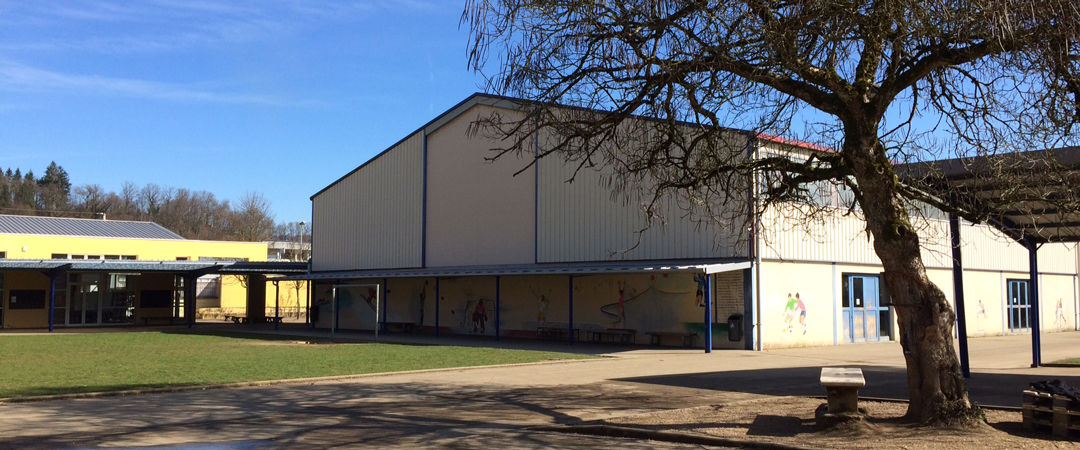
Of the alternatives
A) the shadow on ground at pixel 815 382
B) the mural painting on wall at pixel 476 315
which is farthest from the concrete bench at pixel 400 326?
the shadow on ground at pixel 815 382

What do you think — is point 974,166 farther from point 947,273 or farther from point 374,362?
point 947,273

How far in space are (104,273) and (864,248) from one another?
106 feet

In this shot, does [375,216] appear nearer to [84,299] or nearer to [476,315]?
[476,315]

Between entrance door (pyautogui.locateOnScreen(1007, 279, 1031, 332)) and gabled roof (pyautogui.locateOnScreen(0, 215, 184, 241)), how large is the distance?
4580cm

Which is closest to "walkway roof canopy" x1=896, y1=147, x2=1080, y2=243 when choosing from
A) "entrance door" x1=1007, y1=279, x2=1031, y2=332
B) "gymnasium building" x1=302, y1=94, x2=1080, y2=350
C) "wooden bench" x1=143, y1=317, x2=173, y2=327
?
"gymnasium building" x1=302, y1=94, x2=1080, y2=350

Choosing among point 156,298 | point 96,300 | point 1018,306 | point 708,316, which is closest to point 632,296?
point 708,316

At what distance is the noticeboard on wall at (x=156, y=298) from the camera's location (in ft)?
135

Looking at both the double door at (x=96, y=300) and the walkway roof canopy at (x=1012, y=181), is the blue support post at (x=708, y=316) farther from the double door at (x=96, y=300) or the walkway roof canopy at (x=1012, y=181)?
the double door at (x=96, y=300)

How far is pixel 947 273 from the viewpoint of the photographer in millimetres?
30906

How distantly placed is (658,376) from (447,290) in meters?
18.2

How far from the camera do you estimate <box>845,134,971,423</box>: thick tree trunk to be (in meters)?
9.02

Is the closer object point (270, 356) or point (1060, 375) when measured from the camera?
point (1060, 375)

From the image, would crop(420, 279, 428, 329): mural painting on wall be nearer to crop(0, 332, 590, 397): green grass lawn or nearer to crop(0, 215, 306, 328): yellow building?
crop(0, 332, 590, 397): green grass lawn

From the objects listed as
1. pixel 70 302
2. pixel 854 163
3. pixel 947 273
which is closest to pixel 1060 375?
pixel 854 163
